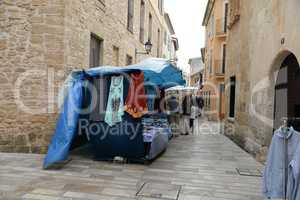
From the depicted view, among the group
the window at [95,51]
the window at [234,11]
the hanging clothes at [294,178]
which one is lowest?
the hanging clothes at [294,178]

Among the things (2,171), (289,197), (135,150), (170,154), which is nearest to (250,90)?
(170,154)

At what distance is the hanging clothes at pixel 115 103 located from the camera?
6508mm

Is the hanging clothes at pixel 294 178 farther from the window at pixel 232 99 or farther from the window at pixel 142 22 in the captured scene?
the window at pixel 142 22

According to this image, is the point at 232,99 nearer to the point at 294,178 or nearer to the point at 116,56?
the point at 116,56

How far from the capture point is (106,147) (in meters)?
6.68

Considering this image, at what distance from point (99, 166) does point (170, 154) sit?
7.34 ft

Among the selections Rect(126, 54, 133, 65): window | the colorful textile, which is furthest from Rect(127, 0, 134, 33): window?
the colorful textile

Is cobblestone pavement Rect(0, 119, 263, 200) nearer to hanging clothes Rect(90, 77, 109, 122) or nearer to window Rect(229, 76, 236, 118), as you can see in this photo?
hanging clothes Rect(90, 77, 109, 122)

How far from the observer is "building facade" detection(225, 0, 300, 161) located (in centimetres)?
586

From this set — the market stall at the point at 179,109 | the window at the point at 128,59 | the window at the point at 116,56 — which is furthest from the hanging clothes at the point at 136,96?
the window at the point at 128,59

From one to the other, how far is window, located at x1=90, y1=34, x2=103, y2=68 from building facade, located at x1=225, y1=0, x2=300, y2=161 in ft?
15.2

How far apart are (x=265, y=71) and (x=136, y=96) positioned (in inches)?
127

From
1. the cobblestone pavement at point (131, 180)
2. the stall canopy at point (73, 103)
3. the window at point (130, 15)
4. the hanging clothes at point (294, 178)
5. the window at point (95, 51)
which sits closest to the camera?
the hanging clothes at point (294, 178)

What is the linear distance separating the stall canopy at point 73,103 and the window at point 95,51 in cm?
233
